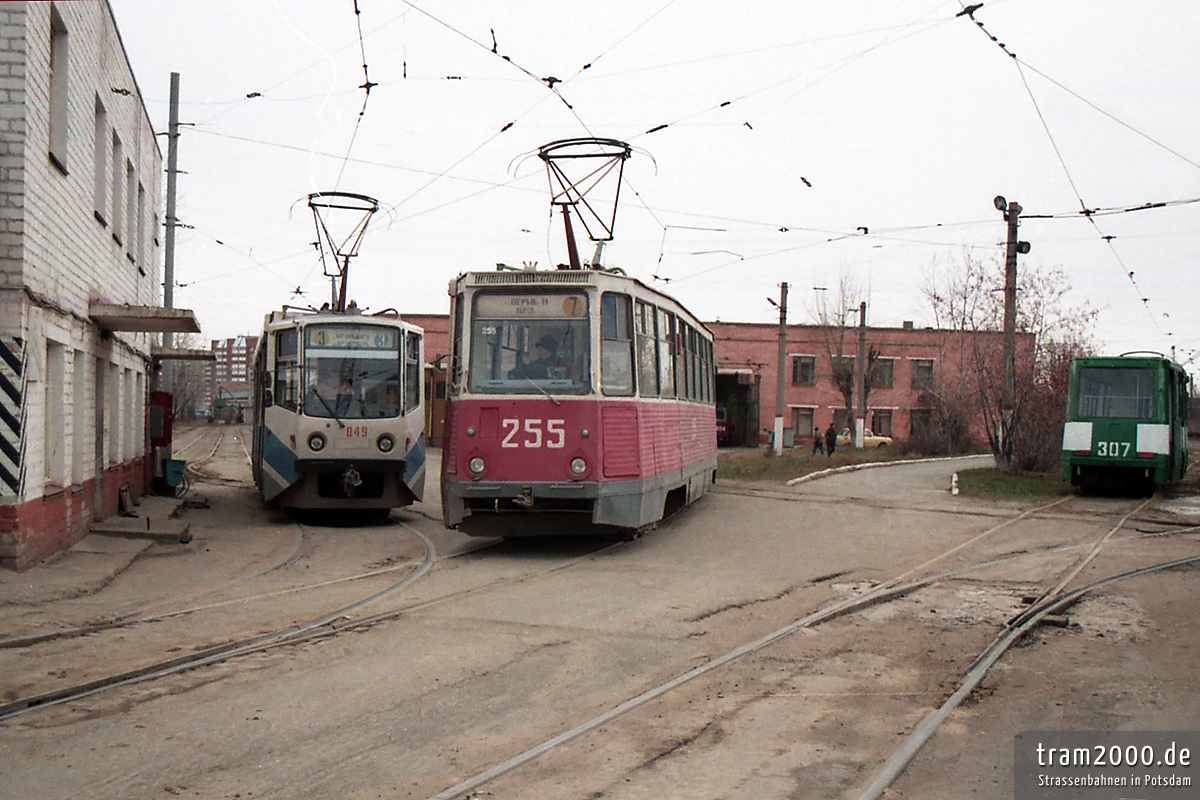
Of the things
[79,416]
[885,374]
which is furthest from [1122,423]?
[885,374]

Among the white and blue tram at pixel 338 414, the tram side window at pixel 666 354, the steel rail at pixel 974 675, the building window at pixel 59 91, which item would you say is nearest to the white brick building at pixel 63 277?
the building window at pixel 59 91

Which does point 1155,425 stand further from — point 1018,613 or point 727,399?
point 727,399

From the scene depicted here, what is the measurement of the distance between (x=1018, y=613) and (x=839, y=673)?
110 inches

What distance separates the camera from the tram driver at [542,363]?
1184cm

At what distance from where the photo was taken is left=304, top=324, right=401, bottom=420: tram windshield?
616 inches

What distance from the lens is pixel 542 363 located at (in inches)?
468

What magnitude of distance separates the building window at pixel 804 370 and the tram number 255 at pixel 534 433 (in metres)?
45.4

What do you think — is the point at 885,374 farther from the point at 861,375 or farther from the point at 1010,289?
the point at 1010,289

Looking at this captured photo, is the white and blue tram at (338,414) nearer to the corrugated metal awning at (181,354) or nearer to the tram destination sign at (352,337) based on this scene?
the tram destination sign at (352,337)

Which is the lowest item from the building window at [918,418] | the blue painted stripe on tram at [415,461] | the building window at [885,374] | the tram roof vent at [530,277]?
the blue painted stripe on tram at [415,461]

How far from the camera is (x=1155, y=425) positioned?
21109mm

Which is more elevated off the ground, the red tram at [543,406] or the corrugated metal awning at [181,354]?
the corrugated metal awning at [181,354]

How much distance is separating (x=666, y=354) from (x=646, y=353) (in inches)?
46.8

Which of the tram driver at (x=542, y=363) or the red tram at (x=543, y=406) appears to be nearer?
the red tram at (x=543, y=406)
